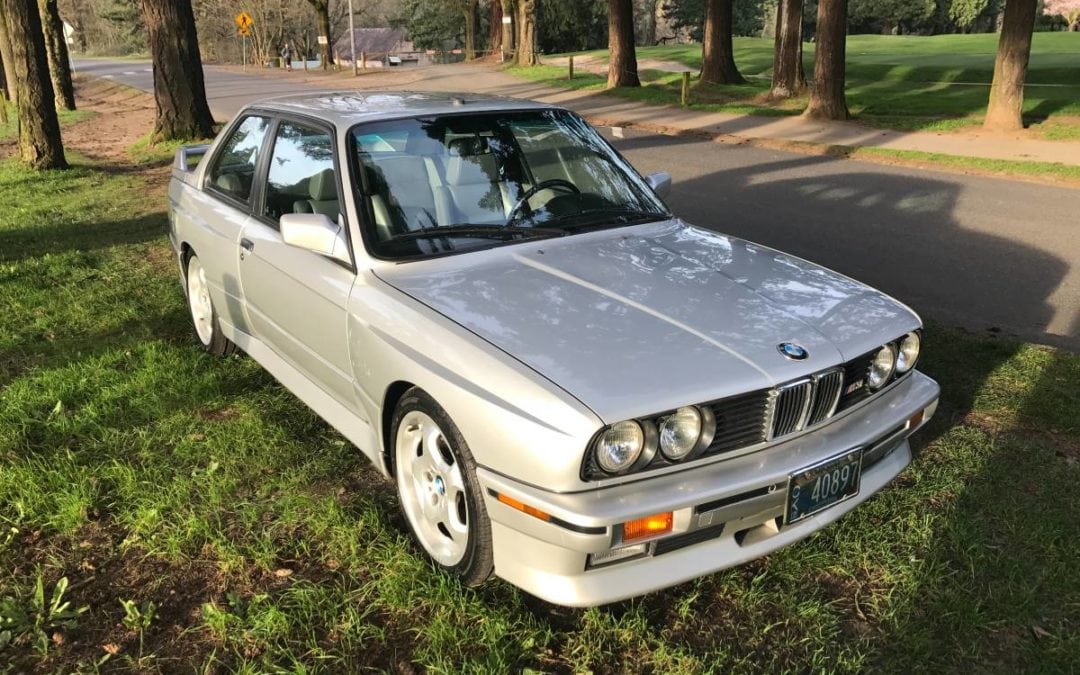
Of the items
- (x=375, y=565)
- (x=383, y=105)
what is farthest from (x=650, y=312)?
(x=383, y=105)

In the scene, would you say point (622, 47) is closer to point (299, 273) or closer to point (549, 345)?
point (299, 273)

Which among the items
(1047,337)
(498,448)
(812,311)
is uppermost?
(812,311)

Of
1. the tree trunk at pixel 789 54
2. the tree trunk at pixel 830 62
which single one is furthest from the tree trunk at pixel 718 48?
the tree trunk at pixel 830 62

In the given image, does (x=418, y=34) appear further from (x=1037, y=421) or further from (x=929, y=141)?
(x=1037, y=421)

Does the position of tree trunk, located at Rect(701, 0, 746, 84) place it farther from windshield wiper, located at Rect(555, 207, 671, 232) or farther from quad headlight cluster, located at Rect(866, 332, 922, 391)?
quad headlight cluster, located at Rect(866, 332, 922, 391)

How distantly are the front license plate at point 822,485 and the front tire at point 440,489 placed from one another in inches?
37.9

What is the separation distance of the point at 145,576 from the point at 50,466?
110cm

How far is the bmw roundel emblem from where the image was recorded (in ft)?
8.87

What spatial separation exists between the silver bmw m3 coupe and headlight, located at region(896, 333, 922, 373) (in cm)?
1

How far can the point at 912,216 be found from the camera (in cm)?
901

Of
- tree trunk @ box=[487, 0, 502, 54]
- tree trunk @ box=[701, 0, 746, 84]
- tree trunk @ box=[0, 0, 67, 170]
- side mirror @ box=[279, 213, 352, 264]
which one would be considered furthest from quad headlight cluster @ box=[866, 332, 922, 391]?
tree trunk @ box=[487, 0, 502, 54]

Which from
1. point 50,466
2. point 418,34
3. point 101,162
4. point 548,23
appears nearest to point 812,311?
point 50,466

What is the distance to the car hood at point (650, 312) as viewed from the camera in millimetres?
2539

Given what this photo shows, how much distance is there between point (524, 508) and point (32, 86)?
42.8 ft
